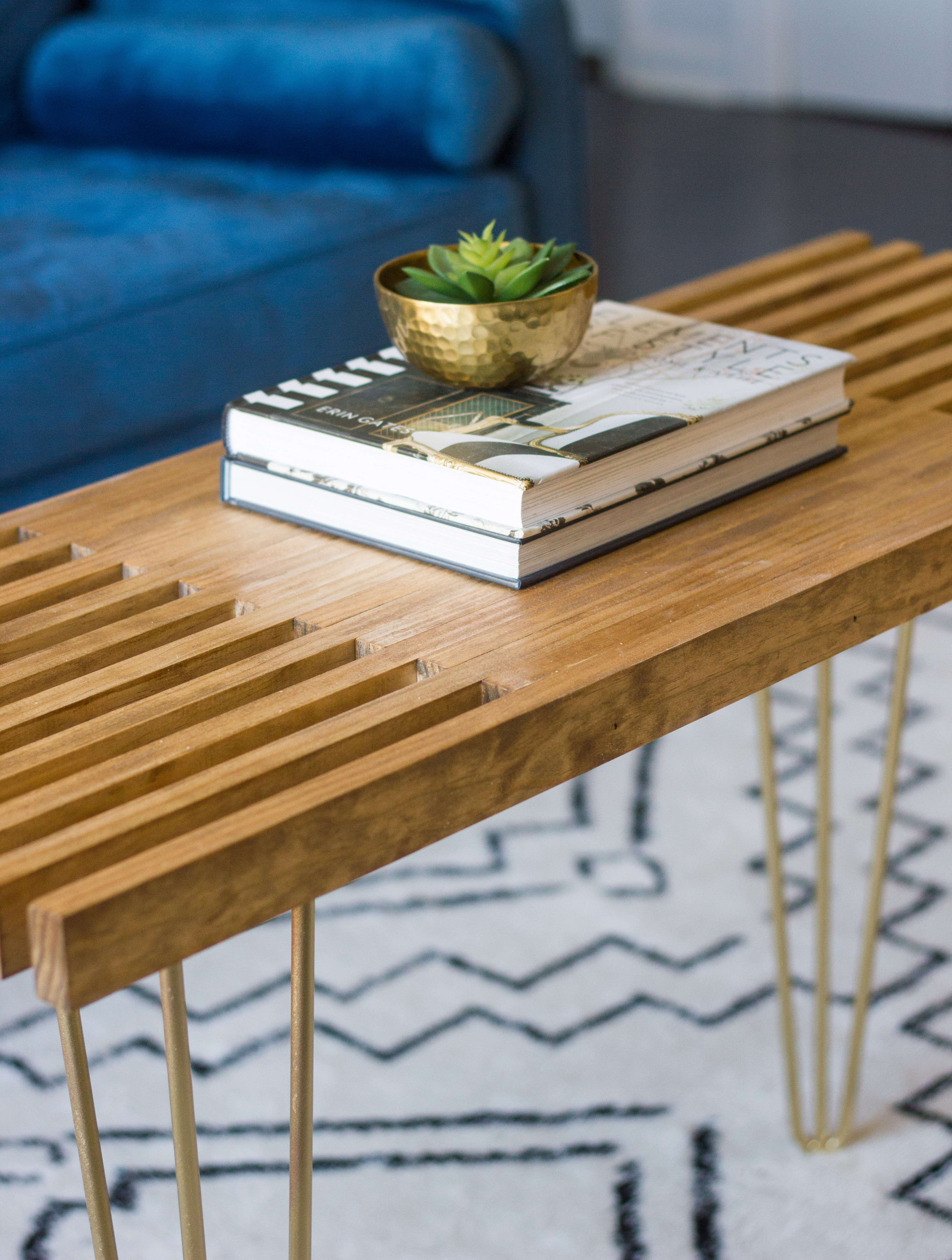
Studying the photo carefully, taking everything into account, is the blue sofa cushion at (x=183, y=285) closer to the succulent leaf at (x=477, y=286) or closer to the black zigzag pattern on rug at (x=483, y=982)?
the black zigzag pattern on rug at (x=483, y=982)

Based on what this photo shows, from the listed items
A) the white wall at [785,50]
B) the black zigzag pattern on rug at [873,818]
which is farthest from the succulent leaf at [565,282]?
the white wall at [785,50]

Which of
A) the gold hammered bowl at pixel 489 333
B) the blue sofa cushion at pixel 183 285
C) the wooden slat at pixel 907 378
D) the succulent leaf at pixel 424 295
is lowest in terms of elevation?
the blue sofa cushion at pixel 183 285

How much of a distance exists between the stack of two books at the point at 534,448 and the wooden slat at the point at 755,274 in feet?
0.82

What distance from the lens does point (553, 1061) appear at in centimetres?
110

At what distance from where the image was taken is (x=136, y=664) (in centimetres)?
64

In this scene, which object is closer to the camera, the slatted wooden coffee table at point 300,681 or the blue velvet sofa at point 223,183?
the slatted wooden coffee table at point 300,681

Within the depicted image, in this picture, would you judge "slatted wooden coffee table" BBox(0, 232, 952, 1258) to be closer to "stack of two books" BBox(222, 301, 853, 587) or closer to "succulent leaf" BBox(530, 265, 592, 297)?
"stack of two books" BBox(222, 301, 853, 587)

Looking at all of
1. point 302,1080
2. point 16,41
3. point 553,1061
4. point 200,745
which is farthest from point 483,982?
point 16,41

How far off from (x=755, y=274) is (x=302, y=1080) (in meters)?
0.75

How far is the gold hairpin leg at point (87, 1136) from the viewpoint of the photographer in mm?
581

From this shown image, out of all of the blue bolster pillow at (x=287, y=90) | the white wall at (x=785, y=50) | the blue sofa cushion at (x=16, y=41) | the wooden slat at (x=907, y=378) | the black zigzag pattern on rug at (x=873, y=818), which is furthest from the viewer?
the white wall at (x=785, y=50)

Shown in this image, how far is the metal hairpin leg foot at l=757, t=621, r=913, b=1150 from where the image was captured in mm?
996

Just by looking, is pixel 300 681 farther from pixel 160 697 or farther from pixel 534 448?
pixel 534 448

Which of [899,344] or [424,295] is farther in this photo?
[899,344]
